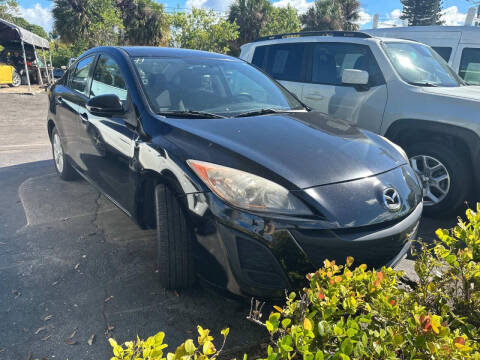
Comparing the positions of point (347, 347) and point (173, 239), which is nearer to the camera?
point (347, 347)

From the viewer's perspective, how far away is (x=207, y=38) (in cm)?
2159

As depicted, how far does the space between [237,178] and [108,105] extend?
1.34 meters

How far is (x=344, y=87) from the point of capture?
4.69 m

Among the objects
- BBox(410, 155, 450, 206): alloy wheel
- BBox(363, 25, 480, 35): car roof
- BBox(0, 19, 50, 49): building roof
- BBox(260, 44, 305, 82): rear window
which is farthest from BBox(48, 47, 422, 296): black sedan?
BBox(0, 19, 50, 49): building roof

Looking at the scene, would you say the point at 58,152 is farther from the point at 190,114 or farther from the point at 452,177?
the point at 452,177

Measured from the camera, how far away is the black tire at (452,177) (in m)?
3.72

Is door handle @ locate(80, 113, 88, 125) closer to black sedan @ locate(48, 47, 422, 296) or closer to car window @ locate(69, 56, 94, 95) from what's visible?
black sedan @ locate(48, 47, 422, 296)

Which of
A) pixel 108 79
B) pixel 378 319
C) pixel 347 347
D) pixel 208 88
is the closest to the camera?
pixel 347 347

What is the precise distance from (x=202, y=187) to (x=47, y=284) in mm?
1465

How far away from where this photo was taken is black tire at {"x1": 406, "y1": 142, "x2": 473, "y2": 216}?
12.2ft

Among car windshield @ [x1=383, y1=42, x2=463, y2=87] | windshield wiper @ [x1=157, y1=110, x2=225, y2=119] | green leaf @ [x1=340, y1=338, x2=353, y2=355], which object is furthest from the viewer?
car windshield @ [x1=383, y1=42, x2=463, y2=87]

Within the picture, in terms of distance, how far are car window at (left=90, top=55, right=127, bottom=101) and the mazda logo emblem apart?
2.01m

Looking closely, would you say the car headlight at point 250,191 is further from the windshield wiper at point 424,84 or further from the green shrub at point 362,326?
the windshield wiper at point 424,84

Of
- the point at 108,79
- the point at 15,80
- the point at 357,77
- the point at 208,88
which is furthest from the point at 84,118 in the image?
the point at 15,80
